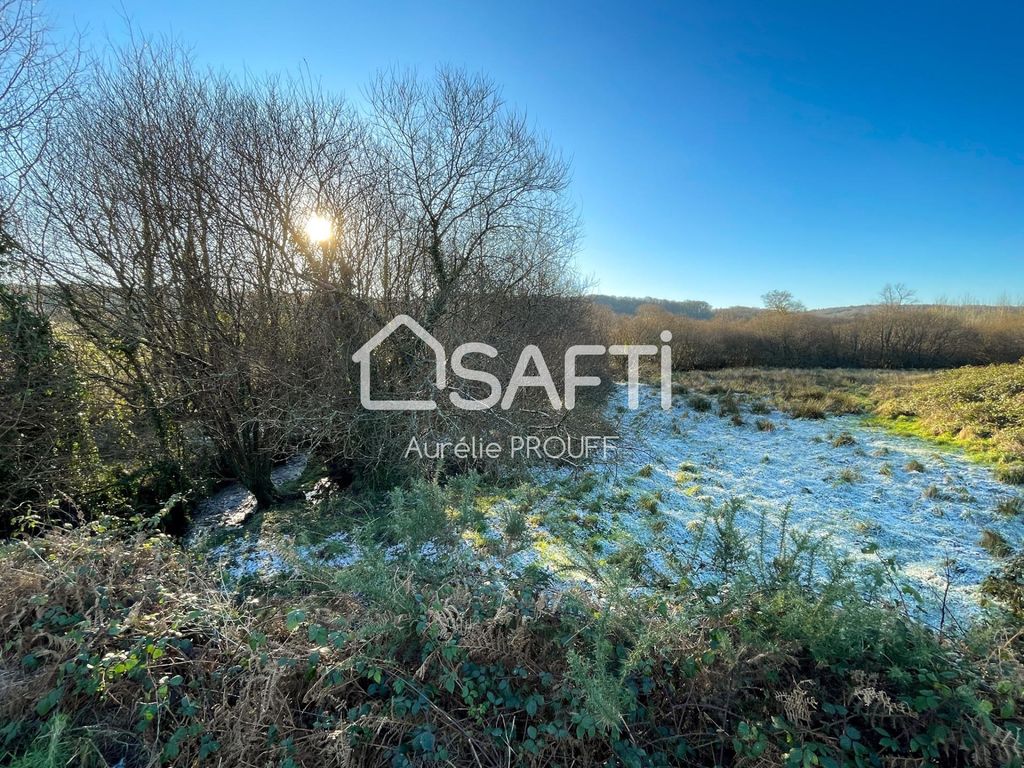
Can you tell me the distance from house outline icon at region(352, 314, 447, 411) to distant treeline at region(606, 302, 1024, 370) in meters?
13.3

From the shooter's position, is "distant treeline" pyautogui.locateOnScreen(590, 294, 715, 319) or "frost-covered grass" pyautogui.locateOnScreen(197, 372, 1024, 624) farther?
"distant treeline" pyautogui.locateOnScreen(590, 294, 715, 319)

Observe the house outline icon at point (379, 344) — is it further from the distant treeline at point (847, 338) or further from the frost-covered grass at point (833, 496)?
the distant treeline at point (847, 338)

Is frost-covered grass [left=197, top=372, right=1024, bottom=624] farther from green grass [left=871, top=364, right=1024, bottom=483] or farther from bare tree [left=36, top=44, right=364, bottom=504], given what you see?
bare tree [left=36, top=44, right=364, bottom=504]

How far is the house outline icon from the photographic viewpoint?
15.6ft

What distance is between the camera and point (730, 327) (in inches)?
779

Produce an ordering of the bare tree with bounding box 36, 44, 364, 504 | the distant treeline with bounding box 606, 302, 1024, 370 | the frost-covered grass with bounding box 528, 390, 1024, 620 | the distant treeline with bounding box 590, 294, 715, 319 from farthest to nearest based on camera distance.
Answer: the distant treeline with bounding box 590, 294, 715, 319 < the distant treeline with bounding box 606, 302, 1024, 370 < the bare tree with bounding box 36, 44, 364, 504 < the frost-covered grass with bounding box 528, 390, 1024, 620

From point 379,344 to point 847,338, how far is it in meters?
22.2

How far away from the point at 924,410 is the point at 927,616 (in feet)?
27.0

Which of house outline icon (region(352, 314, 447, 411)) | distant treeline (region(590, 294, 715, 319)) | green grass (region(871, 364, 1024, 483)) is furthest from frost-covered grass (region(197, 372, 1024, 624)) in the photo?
distant treeline (region(590, 294, 715, 319))

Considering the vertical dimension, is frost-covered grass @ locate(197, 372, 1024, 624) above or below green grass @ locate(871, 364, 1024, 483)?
below

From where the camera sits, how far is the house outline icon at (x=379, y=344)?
477 centimetres

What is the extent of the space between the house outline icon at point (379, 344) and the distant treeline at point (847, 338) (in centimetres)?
1334

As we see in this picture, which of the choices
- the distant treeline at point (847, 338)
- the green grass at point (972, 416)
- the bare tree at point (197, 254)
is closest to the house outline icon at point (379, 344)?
the bare tree at point (197, 254)

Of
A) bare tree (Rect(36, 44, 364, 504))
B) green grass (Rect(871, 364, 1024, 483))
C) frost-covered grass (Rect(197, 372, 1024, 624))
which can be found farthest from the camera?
green grass (Rect(871, 364, 1024, 483))
